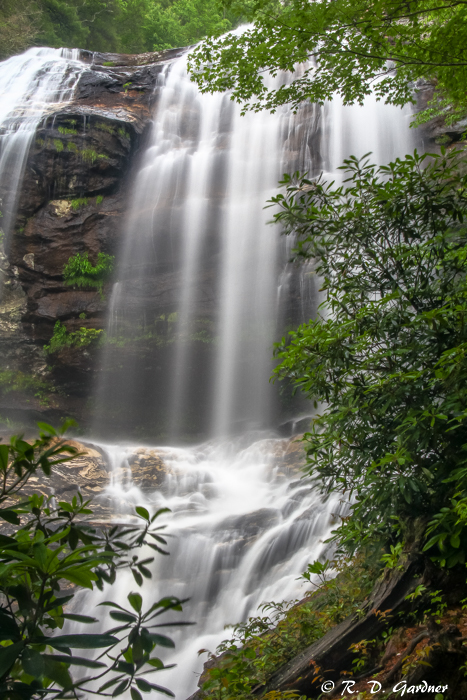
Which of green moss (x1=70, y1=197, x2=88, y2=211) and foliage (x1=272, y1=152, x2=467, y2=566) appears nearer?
foliage (x1=272, y1=152, x2=467, y2=566)

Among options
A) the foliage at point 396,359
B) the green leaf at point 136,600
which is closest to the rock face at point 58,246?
the foliage at point 396,359

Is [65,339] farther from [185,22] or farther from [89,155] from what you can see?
[185,22]

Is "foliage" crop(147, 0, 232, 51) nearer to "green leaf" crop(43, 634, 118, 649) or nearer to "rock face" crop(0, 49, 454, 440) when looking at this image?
"rock face" crop(0, 49, 454, 440)

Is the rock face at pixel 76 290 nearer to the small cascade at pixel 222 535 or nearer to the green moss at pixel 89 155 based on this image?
the green moss at pixel 89 155

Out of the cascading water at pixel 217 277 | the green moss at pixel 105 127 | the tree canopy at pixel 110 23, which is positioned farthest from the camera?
the tree canopy at pixel 110 23

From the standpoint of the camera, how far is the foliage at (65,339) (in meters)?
12.8

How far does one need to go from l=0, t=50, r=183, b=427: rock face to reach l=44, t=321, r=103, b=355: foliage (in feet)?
0.43

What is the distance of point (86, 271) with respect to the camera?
13078mm

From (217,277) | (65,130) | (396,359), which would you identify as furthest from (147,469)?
(65,130)

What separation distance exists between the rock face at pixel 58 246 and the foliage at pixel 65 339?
130 millimetres

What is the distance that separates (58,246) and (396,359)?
1209cm

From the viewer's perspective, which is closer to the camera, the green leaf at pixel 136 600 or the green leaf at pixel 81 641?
the green leaf at pixel 81 641

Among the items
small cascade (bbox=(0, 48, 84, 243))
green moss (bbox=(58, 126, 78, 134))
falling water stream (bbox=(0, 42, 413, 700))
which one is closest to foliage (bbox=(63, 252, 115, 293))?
falling water stream (bbox=(0, 42, 413, 700))

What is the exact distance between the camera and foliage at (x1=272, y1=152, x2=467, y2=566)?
2641 mm
